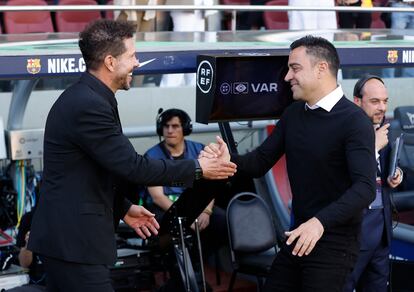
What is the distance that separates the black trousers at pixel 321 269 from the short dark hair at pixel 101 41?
1.34m

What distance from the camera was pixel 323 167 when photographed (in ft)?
14.4

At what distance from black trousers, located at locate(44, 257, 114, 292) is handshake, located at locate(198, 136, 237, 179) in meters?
0.69

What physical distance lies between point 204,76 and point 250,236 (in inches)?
70.8

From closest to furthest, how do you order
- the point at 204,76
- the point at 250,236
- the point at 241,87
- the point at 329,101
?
the point at 329,101, the point at 204,76, the point at 241,87, the point at 250,236

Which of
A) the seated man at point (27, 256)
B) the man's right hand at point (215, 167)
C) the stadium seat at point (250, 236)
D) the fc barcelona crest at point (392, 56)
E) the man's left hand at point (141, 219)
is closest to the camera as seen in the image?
the man's right hand at point (215, 167)

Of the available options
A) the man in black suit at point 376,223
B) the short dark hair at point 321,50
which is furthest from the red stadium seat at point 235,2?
the short dark hair at point 321,50

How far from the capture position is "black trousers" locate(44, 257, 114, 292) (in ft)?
13.4

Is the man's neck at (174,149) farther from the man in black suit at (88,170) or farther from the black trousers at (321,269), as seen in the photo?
the man in black suit at (88,170)

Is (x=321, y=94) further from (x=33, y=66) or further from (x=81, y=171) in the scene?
(x=33, y=66)

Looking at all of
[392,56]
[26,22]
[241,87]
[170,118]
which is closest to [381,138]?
[241,87]

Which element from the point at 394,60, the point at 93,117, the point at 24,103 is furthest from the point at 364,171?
the point at 24,103

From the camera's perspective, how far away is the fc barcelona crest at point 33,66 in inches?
205

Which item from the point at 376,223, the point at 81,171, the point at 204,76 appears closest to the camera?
the point at 81,171

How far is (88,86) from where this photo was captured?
13.5ft
